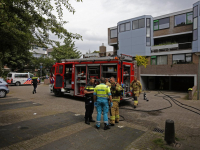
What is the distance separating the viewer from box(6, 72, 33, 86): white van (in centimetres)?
2136

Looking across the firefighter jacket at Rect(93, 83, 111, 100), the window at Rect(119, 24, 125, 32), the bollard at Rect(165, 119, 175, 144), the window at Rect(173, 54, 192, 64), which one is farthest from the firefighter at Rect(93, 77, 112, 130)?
the window at Rect(119, 24, 125, 32)

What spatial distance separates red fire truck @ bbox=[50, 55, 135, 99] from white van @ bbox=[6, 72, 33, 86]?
12.7 m

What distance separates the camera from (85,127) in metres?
5.02

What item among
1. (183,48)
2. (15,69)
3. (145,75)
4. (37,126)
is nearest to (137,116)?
(37,126)

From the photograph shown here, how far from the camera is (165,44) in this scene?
2141 cm

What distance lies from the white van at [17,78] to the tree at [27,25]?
1781 centimetres

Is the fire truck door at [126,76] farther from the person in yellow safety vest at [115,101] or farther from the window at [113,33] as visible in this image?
the window at [113,33]

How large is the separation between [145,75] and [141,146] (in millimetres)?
15818

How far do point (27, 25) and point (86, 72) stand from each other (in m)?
4.63

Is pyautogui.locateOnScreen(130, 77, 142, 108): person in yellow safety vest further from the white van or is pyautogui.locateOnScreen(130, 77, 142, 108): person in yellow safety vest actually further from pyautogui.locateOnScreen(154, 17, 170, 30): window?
the white van

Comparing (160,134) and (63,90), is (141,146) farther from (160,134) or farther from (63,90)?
(63,90)

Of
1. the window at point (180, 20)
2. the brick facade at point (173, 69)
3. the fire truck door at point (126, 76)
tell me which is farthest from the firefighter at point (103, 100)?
the window at point (180, 20)

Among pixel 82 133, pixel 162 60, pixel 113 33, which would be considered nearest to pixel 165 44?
pixel 162 60

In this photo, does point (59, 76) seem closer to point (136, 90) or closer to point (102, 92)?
point (136, 90)
